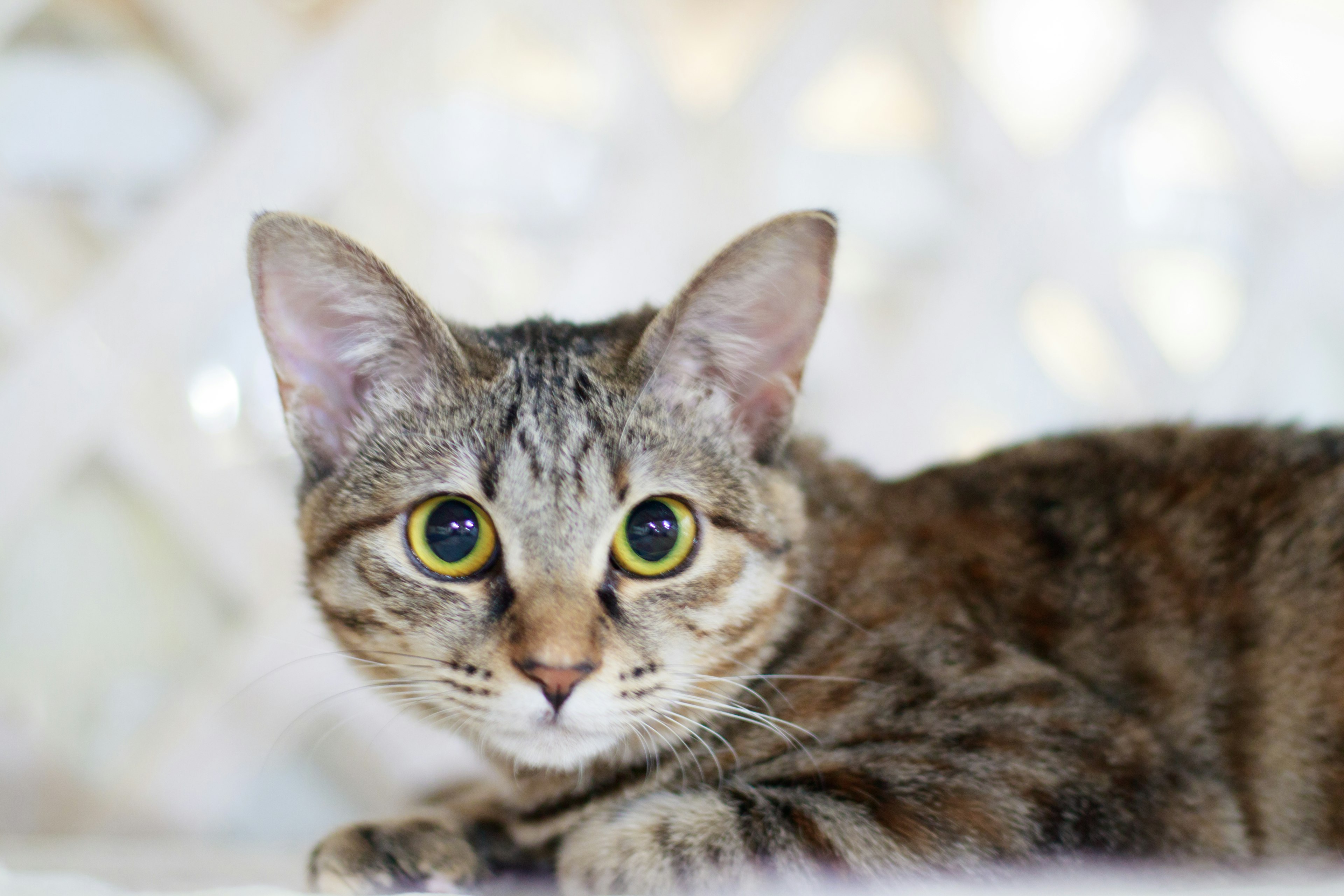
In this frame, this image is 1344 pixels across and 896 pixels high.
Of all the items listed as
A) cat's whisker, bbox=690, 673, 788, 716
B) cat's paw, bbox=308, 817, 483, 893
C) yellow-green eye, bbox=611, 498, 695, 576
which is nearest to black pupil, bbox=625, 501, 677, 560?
yellow-green eye, bbox=611, 498, 695, 576

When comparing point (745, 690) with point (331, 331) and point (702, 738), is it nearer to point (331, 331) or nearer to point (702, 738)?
point (702, 738)

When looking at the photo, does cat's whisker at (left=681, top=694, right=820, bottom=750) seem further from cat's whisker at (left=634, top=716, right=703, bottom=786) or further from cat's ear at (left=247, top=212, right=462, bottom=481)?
cat's ear at (left=247, top=212, right=462, bottom=481)

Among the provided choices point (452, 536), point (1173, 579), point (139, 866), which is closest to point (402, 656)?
point (452, 536)

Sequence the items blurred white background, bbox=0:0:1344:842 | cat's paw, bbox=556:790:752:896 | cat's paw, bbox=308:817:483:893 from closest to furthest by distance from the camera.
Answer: cat's paw, bbox=556:790:752:896, cat's paw, bbox=308:817:483:893, blurred white background, bbox=0:0:1344:842

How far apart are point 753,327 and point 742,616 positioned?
10.9 inches

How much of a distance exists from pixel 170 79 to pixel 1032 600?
53.4 inches

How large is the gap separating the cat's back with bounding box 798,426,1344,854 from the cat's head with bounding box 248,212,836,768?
143 mm

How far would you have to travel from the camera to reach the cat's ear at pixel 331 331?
894mm

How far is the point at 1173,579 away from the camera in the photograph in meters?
1.03

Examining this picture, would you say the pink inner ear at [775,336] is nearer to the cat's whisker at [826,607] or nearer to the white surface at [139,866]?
the cat's whisker at [826,607]

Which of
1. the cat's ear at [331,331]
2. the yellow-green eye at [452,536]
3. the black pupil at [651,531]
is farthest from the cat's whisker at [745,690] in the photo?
the cat's ear at [331,331]

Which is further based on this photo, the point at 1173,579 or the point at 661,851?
the point at 1173,579

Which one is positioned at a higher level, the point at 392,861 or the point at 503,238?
the point at 503,238

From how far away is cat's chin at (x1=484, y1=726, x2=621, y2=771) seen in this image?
32.4 inches
